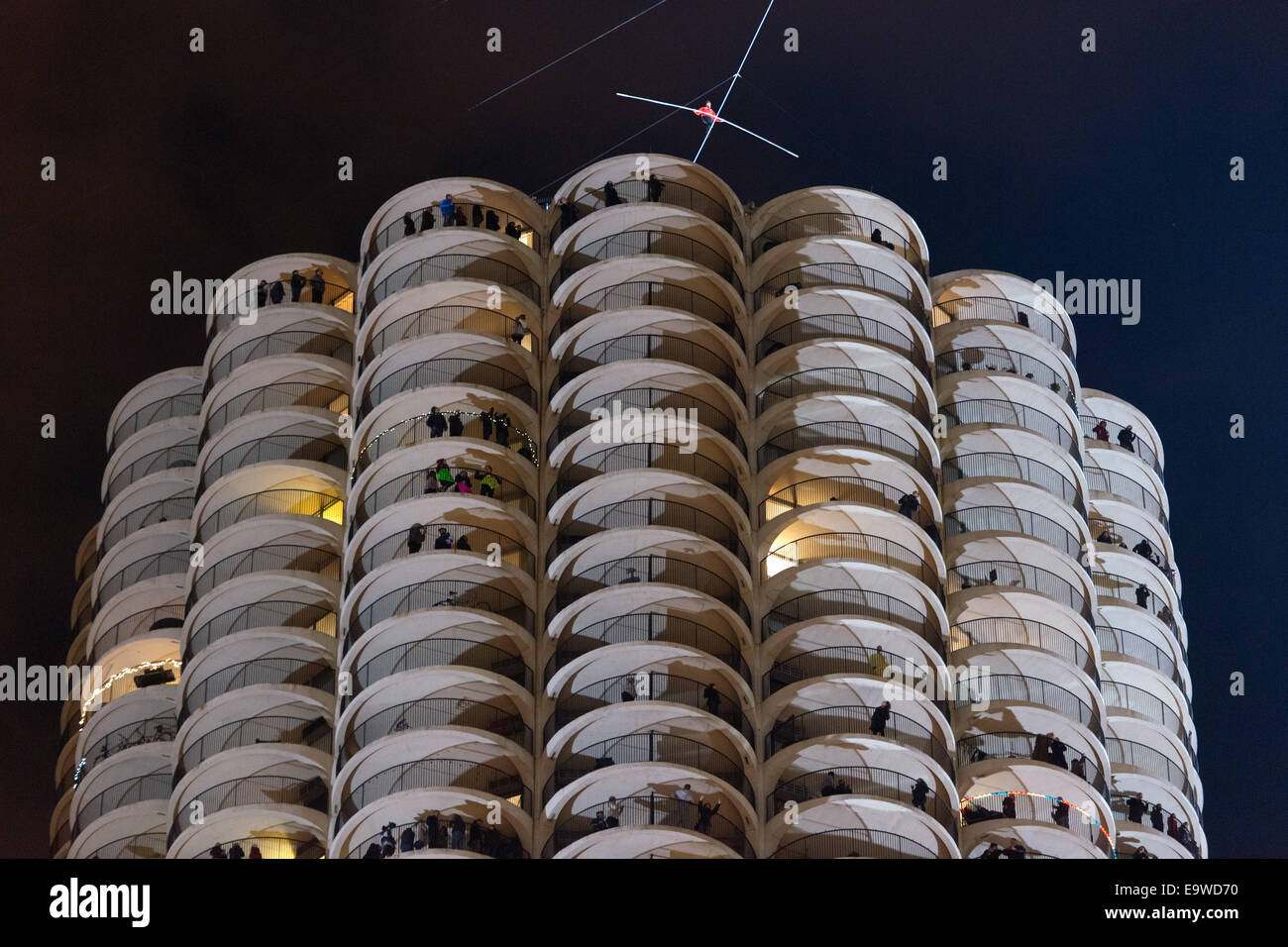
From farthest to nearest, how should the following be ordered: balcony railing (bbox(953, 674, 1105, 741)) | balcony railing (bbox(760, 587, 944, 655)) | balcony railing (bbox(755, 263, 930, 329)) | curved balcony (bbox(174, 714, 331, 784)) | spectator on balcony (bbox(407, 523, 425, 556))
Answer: balcony railing (bbox(755, 263, 930, 329)) < balcony railing (bbox(953, 674, 1105, 741)) < balcony railing (bbox(760, 587, 944, 655)) < curved balcony (bbox(174, 714, 331, 784)) < spectator on balcony (bbox(407, 523, 425, 556))

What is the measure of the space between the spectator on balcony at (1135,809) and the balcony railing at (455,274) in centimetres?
2884

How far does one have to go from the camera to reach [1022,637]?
308 feet

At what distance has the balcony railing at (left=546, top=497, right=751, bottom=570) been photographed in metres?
90.2

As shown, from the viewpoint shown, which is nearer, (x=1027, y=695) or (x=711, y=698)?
(x=711, y=698)

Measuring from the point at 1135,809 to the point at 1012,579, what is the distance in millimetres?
9608

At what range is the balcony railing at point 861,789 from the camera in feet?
279

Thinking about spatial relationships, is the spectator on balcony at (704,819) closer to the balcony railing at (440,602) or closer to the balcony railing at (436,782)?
the balcony railing at (436,782)

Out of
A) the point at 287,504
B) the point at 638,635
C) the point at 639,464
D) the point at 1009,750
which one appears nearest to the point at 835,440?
the point at 639,464

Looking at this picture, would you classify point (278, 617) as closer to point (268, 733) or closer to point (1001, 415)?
point (268, 733)

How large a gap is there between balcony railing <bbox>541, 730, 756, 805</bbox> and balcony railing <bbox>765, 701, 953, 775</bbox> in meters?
2.71

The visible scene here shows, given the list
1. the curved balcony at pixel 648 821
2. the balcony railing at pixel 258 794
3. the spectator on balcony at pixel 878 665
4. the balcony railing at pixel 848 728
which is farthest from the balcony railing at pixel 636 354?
the curved balcony at pixel 648 821

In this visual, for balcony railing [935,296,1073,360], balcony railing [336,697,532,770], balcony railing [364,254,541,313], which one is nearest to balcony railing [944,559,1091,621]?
balcony railing [935,296,1073,360]

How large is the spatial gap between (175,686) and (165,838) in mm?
7613

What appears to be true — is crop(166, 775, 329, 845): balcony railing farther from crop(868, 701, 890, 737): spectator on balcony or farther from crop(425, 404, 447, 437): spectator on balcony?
crop(868, 701, 890, 737): spectator on balcony
